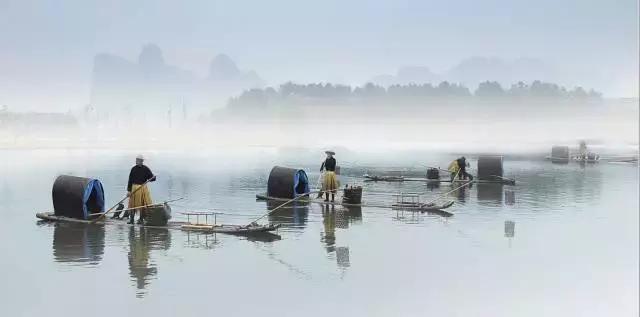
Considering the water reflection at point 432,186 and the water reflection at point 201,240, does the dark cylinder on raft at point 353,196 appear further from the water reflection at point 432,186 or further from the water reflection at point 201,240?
the water reflection at point 432,186

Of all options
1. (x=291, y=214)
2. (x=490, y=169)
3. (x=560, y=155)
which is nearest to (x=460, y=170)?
(x=490, y=169)

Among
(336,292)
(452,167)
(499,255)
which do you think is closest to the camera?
(336,292)

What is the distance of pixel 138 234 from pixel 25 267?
2.80 m

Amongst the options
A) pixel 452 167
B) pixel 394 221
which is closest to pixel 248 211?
pixel 394 221

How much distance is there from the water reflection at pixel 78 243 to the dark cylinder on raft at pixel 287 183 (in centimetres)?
609

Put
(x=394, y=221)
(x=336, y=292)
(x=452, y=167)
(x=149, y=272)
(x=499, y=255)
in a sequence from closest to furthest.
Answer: (x=336, y=292) < (x=149, y=272) < (x=499, y=255) < (x=394, y=221) < (x=452, y=167)

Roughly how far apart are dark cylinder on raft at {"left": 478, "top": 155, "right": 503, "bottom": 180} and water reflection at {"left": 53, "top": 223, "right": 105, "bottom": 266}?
654 inches

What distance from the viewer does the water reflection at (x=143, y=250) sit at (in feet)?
34.6

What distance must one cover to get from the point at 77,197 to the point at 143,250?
3.72m

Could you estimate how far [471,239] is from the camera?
14188 millimetres

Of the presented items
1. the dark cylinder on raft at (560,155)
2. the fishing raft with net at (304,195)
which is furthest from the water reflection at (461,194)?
the dark cylinder on raft at (560,155)

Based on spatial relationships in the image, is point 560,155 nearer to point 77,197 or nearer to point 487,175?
point 487,175

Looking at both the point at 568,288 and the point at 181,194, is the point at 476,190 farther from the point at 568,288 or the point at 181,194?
the point at 568,288

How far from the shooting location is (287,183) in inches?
768
